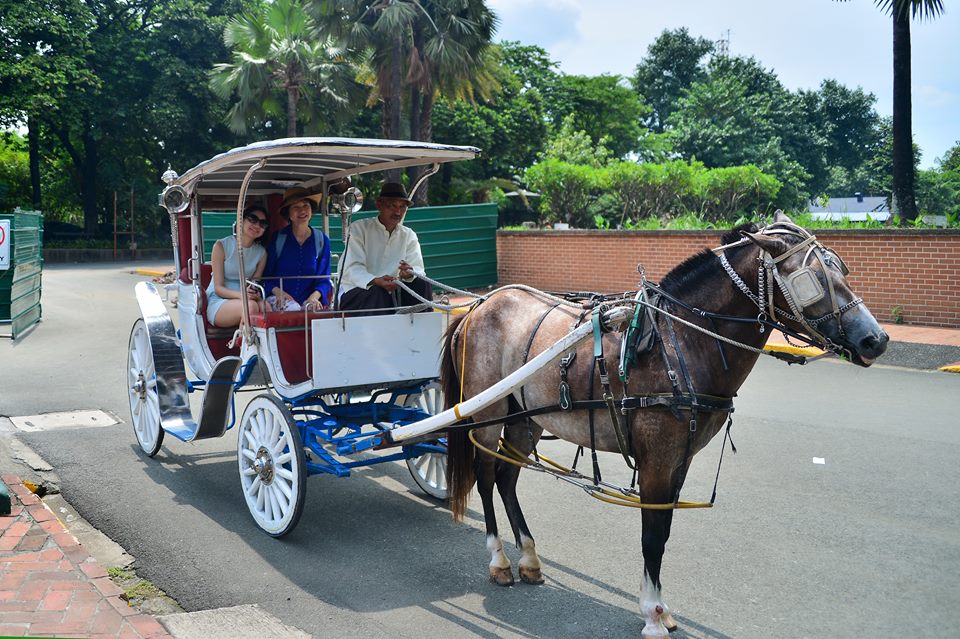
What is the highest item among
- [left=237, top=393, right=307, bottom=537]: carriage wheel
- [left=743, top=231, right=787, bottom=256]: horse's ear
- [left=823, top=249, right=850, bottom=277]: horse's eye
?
[left=743, top=231, right=787, bottom=256]: horse's ear

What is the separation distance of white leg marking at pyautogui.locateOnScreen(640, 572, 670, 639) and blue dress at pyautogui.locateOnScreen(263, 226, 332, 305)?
3.72 m

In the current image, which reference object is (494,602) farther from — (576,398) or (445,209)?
(445,209)

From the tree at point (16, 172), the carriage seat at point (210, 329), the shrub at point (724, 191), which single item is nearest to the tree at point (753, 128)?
Result: the shrub at point (724, 191)

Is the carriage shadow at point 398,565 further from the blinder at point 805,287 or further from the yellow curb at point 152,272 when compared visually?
the yellow curb at point 152,272

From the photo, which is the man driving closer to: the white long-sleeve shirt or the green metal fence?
the white long-sleeve shirt

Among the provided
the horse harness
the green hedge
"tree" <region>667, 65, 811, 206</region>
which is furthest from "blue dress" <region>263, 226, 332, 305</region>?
"tree" <region>667, 65, 811, 206</region>

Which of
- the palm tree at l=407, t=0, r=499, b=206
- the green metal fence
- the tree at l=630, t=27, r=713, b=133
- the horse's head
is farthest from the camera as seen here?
the tree at l=630, t=27, r=713, b=133

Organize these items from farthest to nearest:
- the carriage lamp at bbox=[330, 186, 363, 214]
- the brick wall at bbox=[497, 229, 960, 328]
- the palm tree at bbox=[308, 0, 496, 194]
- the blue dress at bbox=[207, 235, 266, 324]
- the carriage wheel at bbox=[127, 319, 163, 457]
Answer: the palm tree at bbox=[308, 0, 496, 194]
the brick wall at bbox=[497, 229, 960, 328]
the carriage lamp at bbox=[330, 186, 363, 214]
the carriage wheel at bbox=[127, 319, 163, 457]
the blue dress at bbox=[207, 235, 266, 324]

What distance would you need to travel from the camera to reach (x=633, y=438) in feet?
14.1

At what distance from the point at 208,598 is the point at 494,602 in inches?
61.7

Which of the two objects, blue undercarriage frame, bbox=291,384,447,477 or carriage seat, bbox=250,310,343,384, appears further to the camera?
carriage seat, bbox=250,310,343,384

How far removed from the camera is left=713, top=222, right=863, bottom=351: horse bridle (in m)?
3.95

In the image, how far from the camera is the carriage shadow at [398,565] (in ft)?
14.8

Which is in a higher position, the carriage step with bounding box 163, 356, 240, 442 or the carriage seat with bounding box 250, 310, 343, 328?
the carriage seat with bounding box 250, 310, 343, 328
